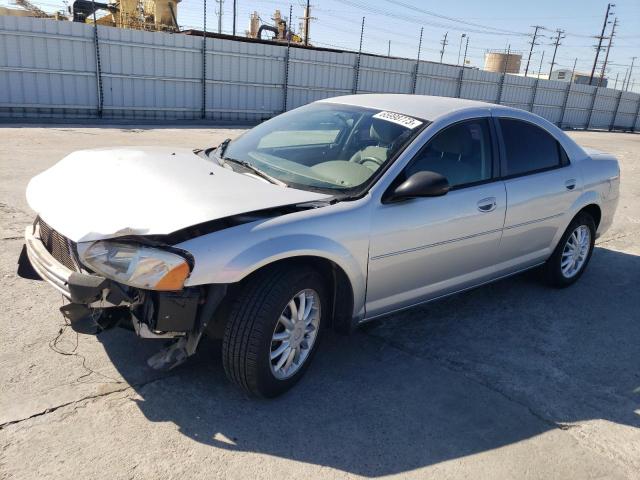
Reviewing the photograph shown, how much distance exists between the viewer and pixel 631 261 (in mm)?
6102

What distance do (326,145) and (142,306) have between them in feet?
5.93

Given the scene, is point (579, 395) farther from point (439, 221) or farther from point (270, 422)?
point (270, 422)

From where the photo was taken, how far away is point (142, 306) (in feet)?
8.61

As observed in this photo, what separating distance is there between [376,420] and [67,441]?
1526 mm

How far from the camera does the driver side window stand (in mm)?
3549

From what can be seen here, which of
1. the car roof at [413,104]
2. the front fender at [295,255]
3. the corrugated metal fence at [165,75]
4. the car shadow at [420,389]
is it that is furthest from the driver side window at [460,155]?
the corrugated metal fence at [165,75]

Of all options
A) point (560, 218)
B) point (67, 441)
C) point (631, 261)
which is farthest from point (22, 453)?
point (631, 261)

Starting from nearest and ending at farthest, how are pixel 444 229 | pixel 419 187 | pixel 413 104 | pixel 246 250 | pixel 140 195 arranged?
pixel 246 250 → pixel 140 195 → pixel 419 187 → pixel 444 229 → pixel 413 104

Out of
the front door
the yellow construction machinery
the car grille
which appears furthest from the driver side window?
the yellow construction machinery

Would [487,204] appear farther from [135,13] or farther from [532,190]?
[135,13]

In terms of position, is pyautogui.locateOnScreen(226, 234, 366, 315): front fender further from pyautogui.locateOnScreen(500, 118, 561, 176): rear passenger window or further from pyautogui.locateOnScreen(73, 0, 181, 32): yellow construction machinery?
pyautogui.locateOnScreen(73, 0, 181, 32): yellow construction machinery

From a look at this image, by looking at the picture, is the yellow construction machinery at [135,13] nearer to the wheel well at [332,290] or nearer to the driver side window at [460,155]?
the driver side window at [460,155]

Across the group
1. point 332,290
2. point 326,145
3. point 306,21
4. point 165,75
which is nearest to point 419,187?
point 332,290

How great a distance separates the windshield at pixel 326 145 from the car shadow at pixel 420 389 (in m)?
1.14
